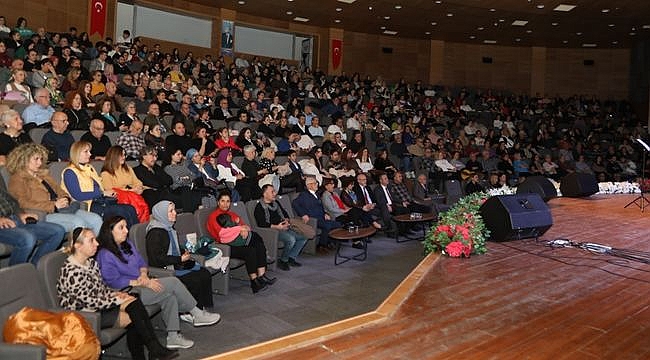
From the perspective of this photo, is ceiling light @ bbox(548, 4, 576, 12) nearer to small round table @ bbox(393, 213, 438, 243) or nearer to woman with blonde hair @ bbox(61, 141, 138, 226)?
small round table @ bbox(393, 213, 438, 243)

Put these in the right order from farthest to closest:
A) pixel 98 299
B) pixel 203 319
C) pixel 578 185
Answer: pixel 578 185
pixel 203 319
pixel 98 299

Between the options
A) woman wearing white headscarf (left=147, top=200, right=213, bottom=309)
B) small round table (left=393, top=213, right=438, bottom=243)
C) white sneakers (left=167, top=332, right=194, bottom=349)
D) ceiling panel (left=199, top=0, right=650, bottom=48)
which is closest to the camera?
white sneakers (left=167, top=332, right=194, bottom=349)

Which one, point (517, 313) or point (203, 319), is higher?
point (517, 313)

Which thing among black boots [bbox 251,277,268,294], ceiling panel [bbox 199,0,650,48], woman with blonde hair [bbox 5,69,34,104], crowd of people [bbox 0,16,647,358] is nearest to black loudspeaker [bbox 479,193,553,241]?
crowd of people [bbox 0,16,647,358]

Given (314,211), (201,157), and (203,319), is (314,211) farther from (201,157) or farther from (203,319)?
(203,319)

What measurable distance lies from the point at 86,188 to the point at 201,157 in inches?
89.2

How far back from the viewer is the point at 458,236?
6266 mm

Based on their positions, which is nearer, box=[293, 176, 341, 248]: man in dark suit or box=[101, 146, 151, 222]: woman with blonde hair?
box=[101, 146, 151, 222]: woman with blonde hair

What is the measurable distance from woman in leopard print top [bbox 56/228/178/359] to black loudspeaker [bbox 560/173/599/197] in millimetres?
10374

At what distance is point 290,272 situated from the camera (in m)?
6.02

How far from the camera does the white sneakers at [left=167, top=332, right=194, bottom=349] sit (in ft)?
12.6

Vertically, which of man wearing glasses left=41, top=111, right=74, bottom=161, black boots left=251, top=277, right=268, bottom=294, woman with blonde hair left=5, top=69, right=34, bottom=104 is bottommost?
black boots left=251, top=277, right=268, bottom=294

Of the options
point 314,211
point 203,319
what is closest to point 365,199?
point 314,211

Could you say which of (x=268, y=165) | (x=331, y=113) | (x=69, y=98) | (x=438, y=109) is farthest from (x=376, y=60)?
(x=69, y=98)
